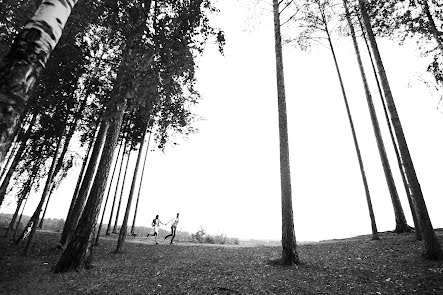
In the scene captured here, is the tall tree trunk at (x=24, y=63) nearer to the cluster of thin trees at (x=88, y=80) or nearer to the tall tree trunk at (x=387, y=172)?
the cluster of thin trees at (x=88, y=80)

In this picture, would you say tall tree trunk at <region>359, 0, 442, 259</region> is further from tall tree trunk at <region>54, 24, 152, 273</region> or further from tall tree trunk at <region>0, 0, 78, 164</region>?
tall tree trunk at <region>0, 0, 78, 164</region>

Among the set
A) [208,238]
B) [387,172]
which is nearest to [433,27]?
[387,172]

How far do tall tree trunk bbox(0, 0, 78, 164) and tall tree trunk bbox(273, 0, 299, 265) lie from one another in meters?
7.87

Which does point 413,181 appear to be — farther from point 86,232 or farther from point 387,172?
point 86,232

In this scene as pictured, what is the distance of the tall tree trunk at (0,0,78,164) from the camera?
1714 mm

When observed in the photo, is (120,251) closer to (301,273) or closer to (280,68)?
(301,273)

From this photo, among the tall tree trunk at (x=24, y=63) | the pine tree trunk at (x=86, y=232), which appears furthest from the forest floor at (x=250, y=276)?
the tall tree trunk at (x=24, y=63)

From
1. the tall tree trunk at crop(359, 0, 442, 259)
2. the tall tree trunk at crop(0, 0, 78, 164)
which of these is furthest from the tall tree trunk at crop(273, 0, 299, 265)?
the tall tree trunk at crop(0, 0, 78, 164)

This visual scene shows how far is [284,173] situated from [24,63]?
8069 mm

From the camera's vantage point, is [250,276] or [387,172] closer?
[250,276]

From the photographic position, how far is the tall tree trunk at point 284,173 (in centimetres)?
805

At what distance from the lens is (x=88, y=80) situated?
13938 millimetres

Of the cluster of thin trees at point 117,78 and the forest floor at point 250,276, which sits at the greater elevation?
the cluster of thin trees at point 117,78

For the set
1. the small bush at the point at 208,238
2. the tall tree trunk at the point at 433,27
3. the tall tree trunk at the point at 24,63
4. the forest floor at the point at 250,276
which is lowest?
the forest floor at the point at 250,276
